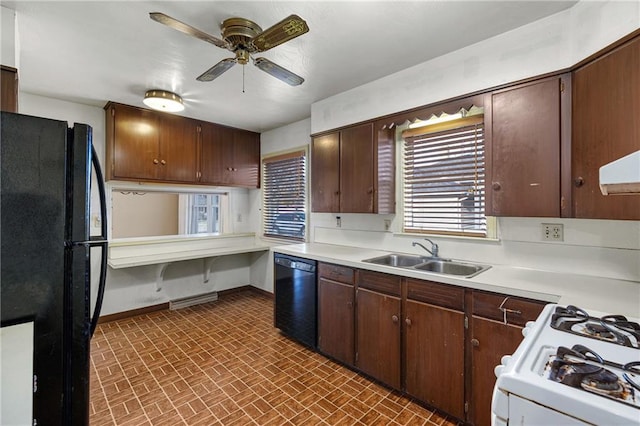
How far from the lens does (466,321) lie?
175cm

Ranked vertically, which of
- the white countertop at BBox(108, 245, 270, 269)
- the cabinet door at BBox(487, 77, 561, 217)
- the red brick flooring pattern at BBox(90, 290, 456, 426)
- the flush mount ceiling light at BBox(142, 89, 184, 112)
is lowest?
the red brick flooring pattern at BBox(90, 290, 456, 426)

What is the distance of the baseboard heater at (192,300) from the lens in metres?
3.92

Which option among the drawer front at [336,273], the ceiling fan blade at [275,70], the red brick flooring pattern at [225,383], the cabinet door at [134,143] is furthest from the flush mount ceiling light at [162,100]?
the red brick flooring pattern at [225,383]

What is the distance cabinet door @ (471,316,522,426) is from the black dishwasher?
1.39 metres

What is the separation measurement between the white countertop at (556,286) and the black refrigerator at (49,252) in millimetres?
1767

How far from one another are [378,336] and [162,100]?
9.69 ft

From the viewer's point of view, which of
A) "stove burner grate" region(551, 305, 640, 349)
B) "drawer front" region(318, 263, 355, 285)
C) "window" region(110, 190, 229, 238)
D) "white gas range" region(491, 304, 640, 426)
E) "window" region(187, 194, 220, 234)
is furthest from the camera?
"window" region(187, 194, 220, 234)

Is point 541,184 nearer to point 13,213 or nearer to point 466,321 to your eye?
point 466,321

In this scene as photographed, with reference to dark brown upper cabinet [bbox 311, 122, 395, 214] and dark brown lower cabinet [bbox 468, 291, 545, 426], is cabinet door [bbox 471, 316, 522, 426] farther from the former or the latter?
dark brown upper cabinet [bbox 311, 122, 395, 214]

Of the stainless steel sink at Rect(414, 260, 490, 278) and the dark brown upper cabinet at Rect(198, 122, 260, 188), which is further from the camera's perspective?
the dark brown upper cabinet at Rect(198, 122, 260, 188)

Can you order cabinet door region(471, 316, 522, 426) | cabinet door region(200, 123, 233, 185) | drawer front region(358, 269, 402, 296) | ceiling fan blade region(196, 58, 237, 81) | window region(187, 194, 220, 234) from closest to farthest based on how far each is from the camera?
cabinet door region(471, 316, 522, 426) → ceiling fan blade region(196, 58, 237, 81) → drawer front region(358, 269, 402, 296) → cabinet door region(200, 123, 233, 185) → window region(187, 194, 220, 234)

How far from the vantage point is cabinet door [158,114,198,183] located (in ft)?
11.6

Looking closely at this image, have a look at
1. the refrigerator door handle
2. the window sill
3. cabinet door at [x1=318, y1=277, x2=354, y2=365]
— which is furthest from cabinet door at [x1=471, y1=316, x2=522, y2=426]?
the refrigerator door handle

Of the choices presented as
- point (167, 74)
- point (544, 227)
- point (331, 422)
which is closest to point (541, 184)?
point (544, 227)
